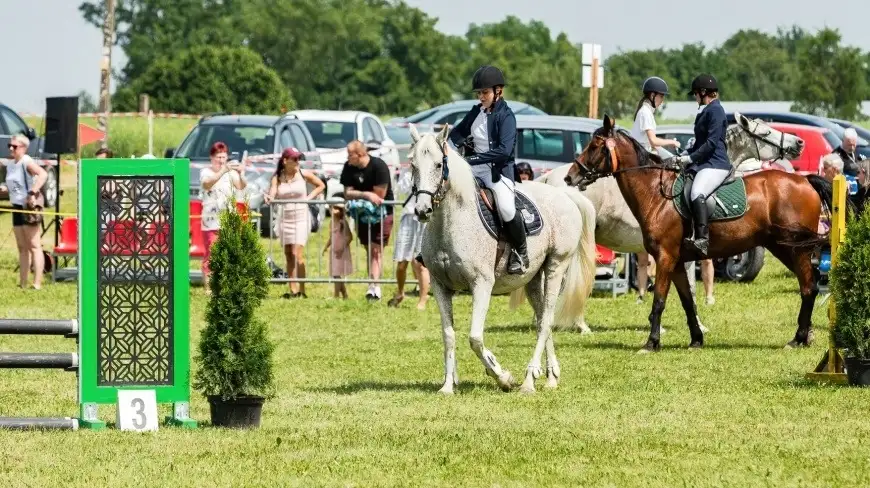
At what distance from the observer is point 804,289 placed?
1634cm

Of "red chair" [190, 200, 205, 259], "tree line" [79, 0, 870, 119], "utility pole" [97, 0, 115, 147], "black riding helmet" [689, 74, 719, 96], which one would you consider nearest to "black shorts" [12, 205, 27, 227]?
"red chair" [190, 200, 205, 259]

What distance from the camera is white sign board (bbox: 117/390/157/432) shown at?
1066 cm

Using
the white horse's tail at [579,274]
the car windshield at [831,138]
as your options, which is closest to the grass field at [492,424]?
the white horse's tail at [579,274]

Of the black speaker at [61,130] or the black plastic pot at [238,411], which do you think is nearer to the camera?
the black plastic pot at [238,411]

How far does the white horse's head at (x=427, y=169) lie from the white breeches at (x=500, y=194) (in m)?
0.63

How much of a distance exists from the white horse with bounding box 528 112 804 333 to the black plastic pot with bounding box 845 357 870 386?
190 inches

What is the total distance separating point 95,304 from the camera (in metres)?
10.6

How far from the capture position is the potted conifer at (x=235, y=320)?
10461 millimetres

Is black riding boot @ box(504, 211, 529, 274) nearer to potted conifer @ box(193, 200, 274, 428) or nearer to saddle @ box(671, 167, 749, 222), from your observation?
potted conifer @ box(193, 200, 274, 428)

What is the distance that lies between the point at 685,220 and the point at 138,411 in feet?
23.1

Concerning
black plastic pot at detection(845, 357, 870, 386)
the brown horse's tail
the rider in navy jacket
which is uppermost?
the rider in navy jacket

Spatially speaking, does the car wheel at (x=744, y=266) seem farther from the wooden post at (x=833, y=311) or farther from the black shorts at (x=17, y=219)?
the wooden post at (x=833, y=311)

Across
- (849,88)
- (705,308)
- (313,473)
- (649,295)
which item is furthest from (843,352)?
(849,88)

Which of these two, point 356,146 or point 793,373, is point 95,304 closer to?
point 793,373
